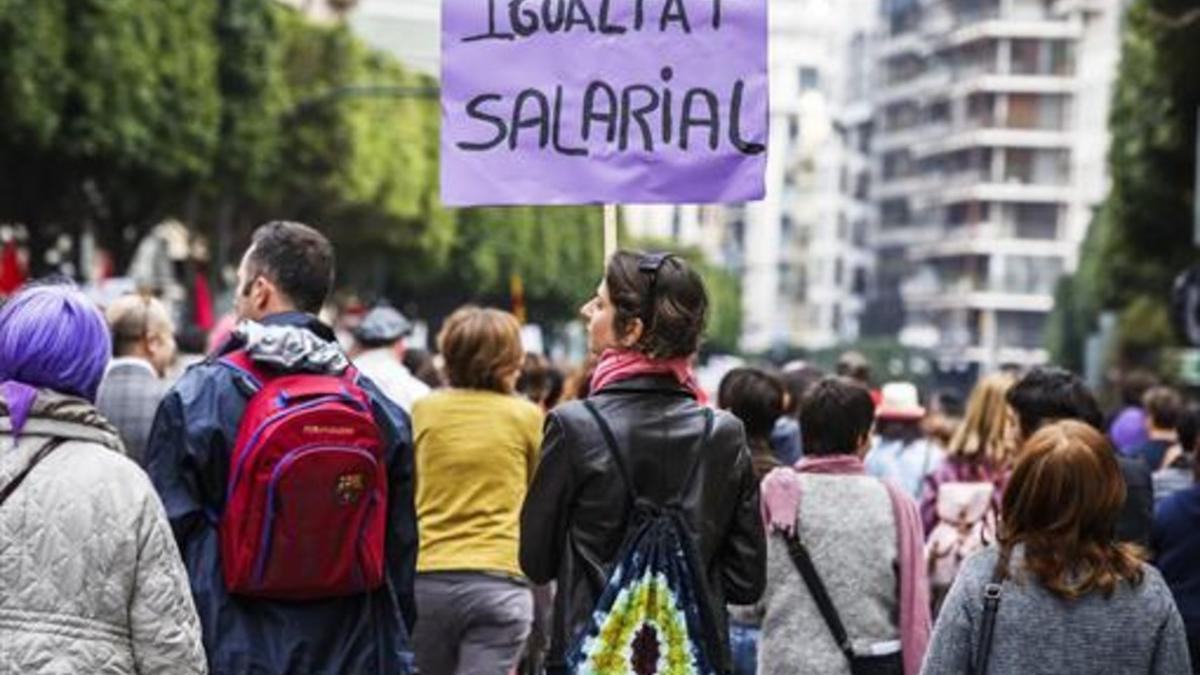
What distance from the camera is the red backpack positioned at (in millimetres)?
6375

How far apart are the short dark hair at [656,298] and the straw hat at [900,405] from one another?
6.36 meters

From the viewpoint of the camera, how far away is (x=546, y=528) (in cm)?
644

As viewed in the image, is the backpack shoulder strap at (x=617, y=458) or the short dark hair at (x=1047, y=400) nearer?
the backpack shoulder strap at (x=617, y=458)

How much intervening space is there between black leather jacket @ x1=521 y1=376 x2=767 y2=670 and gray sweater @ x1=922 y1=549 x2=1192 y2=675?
0.70m

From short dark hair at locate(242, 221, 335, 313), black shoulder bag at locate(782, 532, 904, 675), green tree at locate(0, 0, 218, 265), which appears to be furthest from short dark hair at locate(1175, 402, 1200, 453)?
green tree at locate(0, 0, 218, 265)

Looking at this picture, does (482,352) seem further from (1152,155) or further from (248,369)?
(1152,155)

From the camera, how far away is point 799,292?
543 feet

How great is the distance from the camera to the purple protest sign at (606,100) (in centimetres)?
775

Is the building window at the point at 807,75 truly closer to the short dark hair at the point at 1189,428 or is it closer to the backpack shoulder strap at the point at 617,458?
the short dark hair at the point at 1189,428

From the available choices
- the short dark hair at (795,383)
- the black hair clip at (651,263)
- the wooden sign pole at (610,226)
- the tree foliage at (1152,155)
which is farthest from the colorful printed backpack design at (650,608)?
the tree foliage at (1152,155)

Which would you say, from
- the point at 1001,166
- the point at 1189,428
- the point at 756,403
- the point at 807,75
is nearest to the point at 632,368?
the point at 756,403

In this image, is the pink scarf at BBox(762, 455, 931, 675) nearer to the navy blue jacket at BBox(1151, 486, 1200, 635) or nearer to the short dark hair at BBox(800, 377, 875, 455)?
the short dark hair at BBox(800, 377, 875, 455)

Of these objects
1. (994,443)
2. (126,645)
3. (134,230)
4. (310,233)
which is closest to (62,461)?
(126,645)

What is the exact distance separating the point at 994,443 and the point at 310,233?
4225mm
